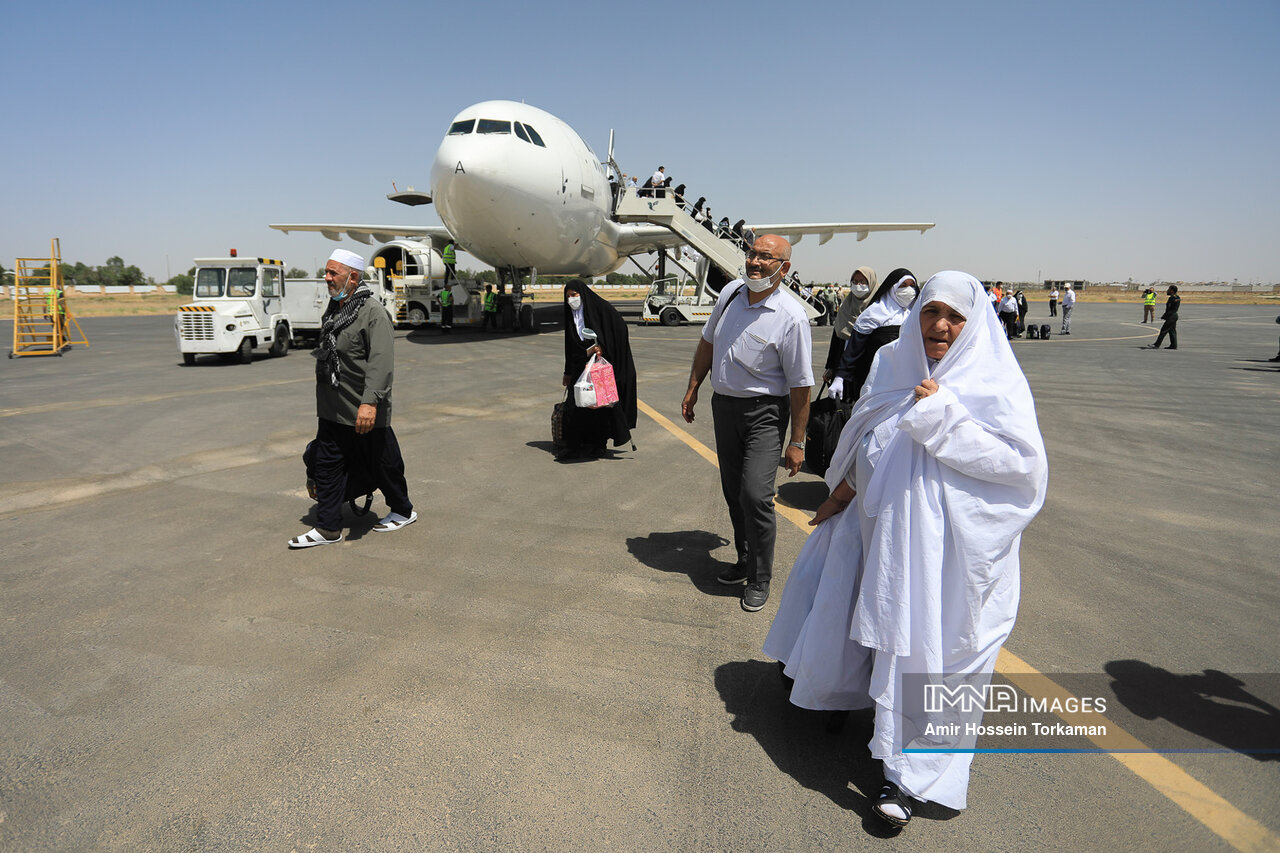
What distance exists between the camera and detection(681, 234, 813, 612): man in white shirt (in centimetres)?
366

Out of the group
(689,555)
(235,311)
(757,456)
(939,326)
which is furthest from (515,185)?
(939,326)

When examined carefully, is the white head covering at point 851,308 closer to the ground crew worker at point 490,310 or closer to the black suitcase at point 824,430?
the black suitcase at point 824,430

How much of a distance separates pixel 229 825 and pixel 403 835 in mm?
585

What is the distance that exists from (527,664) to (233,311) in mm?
14966

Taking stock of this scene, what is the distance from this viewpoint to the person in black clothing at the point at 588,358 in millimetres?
6676

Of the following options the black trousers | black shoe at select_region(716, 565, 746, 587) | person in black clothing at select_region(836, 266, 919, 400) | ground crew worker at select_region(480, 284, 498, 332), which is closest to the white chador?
black shoe at select_region(716, 565, 746, 587)

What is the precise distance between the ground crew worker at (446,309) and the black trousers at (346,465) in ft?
59.0

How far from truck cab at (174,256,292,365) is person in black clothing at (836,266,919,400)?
14.3 metres

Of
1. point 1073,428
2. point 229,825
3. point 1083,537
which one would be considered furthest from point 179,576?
point 1073,428

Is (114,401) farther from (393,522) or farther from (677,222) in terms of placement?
(677,222)

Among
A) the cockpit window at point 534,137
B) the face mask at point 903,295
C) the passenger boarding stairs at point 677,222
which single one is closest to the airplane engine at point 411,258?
the passenger boarding stairs at point 677,222

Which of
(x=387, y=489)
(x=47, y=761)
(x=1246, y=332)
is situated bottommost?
(x=47, y=761)

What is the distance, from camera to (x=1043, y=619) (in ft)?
11.9

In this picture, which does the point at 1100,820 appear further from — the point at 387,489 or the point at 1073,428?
the point at 1073,428
